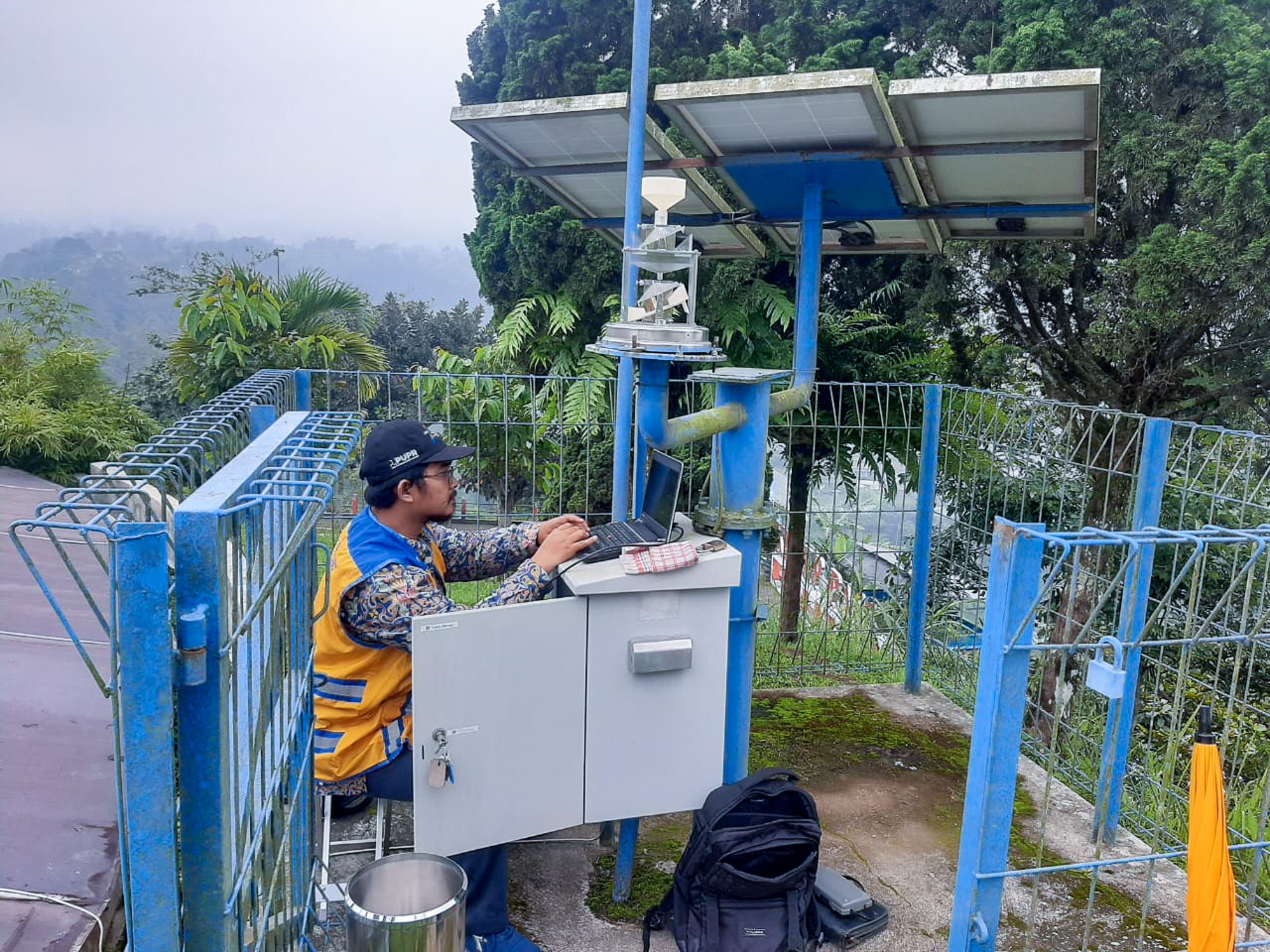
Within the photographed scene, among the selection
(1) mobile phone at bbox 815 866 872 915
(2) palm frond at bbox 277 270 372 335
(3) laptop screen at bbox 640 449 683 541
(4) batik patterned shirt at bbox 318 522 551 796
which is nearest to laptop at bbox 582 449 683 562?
(3) laptop screen at bbox 640 449 683 541

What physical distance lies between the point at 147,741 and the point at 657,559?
5.88ft

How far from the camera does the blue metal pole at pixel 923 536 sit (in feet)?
17.1

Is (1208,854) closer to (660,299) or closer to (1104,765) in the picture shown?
(1104,765)

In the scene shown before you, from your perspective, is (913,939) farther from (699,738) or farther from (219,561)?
(219,561)

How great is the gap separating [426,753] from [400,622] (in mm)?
392

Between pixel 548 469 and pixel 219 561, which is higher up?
pixel 219 561

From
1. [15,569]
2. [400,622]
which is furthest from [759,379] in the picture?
[15,569]

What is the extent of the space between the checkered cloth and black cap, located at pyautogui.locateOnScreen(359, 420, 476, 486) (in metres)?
0.66

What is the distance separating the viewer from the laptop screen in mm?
3104

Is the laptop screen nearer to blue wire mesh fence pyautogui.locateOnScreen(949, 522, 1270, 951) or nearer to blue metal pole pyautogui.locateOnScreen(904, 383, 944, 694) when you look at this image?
blue wire mesh fence pyautogui.locateOnScreen(949, 522, 1270, 951)

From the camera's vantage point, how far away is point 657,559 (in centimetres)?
296

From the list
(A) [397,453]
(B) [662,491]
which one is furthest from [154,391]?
(B) [662,491]

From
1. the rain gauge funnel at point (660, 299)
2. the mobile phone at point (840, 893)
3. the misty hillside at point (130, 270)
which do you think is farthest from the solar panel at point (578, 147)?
the misty hillside at point (130, 270)

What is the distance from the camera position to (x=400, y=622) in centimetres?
277
